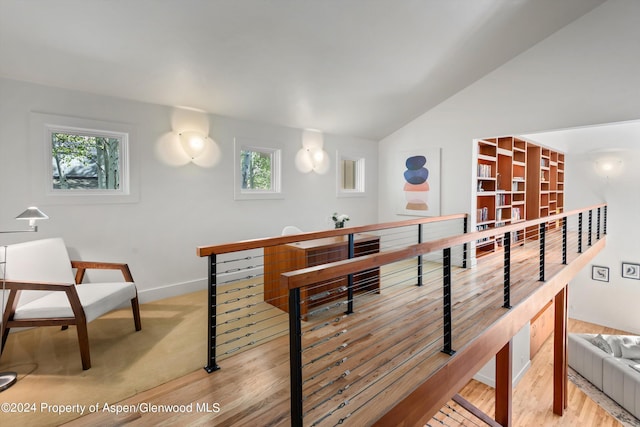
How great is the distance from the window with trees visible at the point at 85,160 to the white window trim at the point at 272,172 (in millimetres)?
1276

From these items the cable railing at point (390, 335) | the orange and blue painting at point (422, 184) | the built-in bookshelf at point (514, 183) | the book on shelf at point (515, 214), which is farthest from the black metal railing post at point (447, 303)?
the book on shelf at point (515, 214)

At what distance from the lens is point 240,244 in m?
2.17

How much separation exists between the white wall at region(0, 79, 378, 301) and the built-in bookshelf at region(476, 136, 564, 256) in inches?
116

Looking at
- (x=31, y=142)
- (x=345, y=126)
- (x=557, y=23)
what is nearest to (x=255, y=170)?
(x=345, y=126)

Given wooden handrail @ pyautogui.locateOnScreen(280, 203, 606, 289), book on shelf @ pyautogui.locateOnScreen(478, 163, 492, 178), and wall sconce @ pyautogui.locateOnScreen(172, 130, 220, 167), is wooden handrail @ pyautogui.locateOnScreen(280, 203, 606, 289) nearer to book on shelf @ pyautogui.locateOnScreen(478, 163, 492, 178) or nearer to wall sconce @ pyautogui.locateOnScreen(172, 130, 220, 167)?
wall sconce @ pyautogui.locateOnScreen(172, 130, 220, 167)

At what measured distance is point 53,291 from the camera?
2436mm

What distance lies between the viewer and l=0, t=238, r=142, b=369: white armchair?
2.18m

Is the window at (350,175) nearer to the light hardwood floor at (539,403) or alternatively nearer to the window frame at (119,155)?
the window frame at (119,155)

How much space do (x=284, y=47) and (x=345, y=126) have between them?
2.10 metres

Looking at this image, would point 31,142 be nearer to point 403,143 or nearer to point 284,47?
point 284,47

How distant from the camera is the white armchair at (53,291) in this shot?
2.18 m

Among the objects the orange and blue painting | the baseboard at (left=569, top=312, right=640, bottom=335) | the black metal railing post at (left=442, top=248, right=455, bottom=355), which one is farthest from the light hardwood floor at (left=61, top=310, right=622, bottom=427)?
the baseboard at (left=569, top=312, right=640, bottom=335)

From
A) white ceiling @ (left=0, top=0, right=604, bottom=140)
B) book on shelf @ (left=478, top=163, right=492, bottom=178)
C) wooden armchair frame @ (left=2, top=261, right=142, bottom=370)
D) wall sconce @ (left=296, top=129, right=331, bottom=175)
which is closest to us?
wooden armchair frame @ (left=2, top=261, right=142, bottom=370)

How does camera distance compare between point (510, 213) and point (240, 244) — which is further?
point (510, 213)
